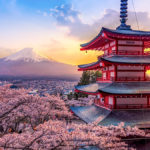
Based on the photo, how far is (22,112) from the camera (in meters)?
12.4

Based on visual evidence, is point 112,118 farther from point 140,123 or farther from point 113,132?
point 113,132

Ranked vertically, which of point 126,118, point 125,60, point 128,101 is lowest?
point 126,118

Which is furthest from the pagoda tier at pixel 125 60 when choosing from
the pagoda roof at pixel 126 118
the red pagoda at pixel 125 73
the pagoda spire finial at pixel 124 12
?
the pagoda spire finial at pixel 124 12

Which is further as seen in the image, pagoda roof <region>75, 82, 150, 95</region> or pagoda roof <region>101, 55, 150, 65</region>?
pagoda roof <region>101, 55, 150, 65</region>

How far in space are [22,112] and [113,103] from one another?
22.0 feet

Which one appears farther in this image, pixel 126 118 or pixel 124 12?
pixel 124 12

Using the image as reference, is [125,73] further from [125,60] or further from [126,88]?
[126,88]

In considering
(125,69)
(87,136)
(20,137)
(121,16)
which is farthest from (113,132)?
(121,16)

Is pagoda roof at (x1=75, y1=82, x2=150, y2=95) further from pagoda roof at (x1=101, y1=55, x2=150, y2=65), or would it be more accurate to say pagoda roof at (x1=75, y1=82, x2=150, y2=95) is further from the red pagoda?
pagoda roof at (x1=101, y1=55, x2=150, y2=65)

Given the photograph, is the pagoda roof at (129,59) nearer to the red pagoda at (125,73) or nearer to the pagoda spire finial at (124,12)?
the red pagoda at (125,73)

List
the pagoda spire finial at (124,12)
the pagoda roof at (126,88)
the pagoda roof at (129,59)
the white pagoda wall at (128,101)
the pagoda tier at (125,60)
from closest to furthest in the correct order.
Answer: the pagoda roof at (126,88), the pagoda tier at (125,60), the pagoda roof at (129,59), the white pagoda wall at (128,101), the pagoda spire finial at (124,12)

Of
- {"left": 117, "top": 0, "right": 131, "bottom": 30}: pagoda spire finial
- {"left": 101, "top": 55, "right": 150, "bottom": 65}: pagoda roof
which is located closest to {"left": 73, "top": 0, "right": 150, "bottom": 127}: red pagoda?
{"left": 101, "top": 55, "right": 150, "bottom": 65}: pagoda roof

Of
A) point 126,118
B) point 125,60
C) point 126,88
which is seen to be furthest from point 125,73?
point 126,118

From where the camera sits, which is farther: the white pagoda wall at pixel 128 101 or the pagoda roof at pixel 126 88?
the white pagoda wall at pixel 128 101
